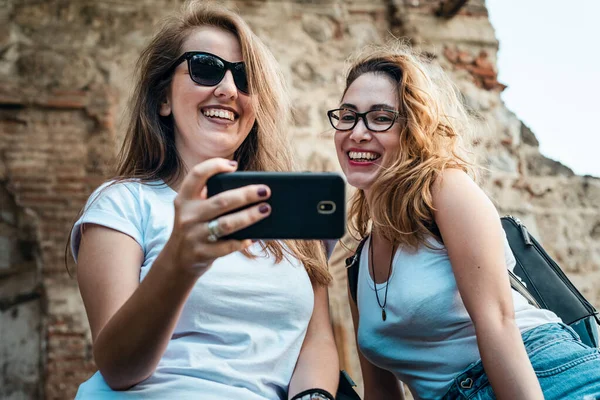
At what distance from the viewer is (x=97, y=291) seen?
1630 mm

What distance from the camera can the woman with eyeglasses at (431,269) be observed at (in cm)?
179

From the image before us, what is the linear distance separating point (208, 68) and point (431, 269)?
919mm

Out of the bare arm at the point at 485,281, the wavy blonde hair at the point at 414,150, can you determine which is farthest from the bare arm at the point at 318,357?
the bare arm at the point at 485,281

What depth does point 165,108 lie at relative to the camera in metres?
2.15

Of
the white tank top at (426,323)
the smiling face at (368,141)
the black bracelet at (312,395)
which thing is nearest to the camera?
Answer: the black bracelet at (312,395)

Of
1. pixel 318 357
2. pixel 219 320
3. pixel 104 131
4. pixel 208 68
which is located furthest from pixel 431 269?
pixel 104 131

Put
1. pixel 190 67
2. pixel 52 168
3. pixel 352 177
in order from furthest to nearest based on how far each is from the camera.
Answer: pixel 52 168 < pixel 352 177 < pixel 190 67

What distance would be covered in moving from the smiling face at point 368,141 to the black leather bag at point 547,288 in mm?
541

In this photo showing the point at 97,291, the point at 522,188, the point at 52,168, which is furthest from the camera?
the point at 522,188

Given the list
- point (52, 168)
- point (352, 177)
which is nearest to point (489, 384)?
point (352, 177)

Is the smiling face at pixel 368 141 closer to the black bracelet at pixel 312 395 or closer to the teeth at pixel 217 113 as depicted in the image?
the teeth at pixel 217 113

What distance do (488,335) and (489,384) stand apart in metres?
0.16

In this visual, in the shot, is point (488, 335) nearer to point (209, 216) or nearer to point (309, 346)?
point (309, 346)

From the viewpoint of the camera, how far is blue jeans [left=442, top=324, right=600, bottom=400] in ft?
5.73
